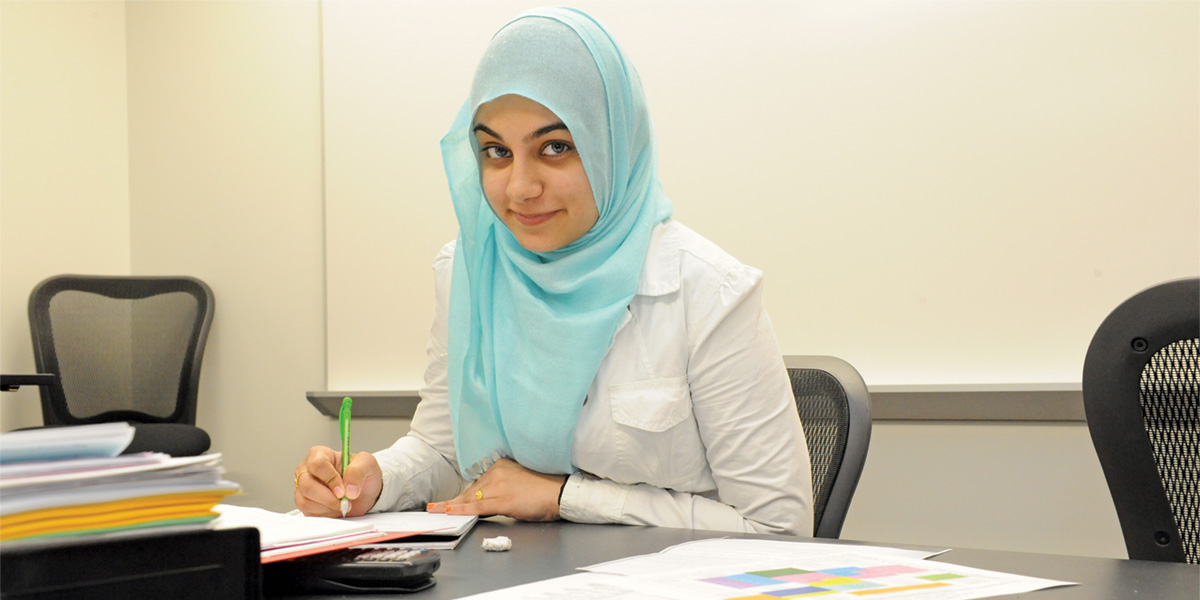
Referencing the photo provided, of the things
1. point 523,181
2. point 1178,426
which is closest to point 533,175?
point 523,181

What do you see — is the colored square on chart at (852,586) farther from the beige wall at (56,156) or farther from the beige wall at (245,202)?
the beige wall at (56,156)

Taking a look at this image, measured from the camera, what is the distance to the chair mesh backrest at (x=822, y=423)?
1306mm

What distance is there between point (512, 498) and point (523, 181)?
42 cm

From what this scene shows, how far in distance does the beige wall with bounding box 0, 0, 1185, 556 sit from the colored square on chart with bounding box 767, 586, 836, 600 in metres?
2.01

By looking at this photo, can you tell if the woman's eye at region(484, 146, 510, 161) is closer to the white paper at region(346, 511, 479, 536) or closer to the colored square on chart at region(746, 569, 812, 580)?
the white paper at region(346, 511, 479, 536)

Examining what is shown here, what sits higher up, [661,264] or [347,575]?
[661,264]

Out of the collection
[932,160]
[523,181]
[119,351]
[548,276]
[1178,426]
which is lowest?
[119,351]

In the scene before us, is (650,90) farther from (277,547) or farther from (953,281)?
(277,547)

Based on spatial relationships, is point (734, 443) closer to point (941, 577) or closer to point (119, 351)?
point (941, 577)

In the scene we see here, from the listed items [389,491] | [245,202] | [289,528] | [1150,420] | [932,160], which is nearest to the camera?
[289,528]

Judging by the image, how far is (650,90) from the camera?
8.82 feet

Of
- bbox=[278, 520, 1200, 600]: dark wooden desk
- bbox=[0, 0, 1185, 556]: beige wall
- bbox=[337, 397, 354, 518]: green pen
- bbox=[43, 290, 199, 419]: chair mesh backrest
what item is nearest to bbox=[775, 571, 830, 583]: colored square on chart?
bbox=[278, 520, 1200, 600]: dark wooden desk

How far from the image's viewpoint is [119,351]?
3.15m

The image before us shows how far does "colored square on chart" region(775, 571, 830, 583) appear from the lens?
708mm
